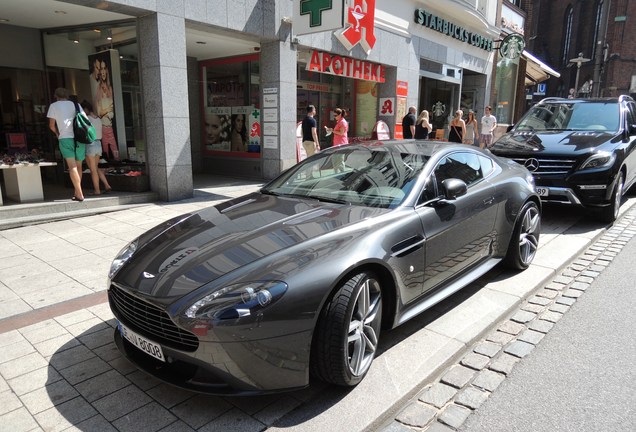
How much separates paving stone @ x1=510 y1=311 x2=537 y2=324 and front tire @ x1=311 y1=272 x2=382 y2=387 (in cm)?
166

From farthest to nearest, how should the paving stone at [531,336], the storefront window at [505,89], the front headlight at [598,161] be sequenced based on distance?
the storefront window at [505,89] < the front headlight at [598,161] < the paving stone at [531,336]

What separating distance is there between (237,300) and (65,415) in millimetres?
1232

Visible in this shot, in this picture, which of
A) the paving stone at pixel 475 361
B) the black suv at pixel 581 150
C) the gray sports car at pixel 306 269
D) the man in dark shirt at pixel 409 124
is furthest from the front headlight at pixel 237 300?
the man in dark shirt at pixel 409 124

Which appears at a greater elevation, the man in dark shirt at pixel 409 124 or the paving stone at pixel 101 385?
the man in dark shirt at pixel 409 124

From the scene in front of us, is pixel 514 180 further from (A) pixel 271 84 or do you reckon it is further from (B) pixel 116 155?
(B) pixel 116 155

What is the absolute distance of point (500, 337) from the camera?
3633 millimetres

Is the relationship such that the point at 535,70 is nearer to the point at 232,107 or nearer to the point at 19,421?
the point at 232,107

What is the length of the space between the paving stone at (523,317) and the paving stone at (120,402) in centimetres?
303

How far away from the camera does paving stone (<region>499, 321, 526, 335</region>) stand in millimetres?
3730

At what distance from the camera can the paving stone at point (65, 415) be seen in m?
2.49

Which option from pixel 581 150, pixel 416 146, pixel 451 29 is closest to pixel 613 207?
pixel 581 150

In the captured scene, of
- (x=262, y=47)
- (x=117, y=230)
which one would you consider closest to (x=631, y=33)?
(x=262, y=47)

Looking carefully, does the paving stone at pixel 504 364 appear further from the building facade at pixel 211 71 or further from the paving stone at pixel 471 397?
the building facade at pixel 211 71

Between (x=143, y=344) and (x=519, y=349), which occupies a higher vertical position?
(x=143, y=344)
